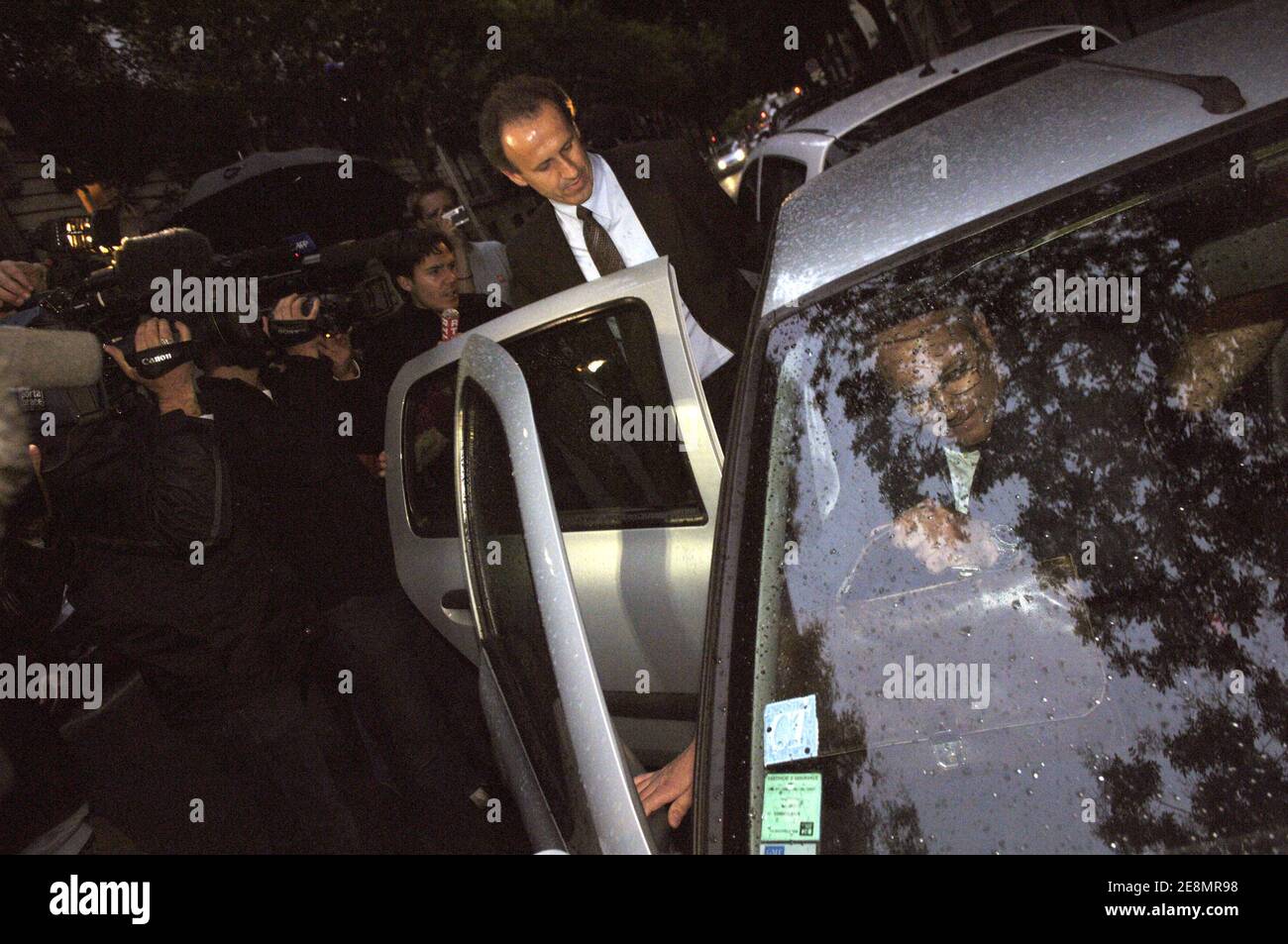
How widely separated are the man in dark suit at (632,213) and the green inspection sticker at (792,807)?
1.41 meters

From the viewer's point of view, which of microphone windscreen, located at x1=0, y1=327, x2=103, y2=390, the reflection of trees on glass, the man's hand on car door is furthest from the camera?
microphone windscreen, located at x1=0, y1=327, x2=103, y2=390

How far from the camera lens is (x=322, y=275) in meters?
2.99

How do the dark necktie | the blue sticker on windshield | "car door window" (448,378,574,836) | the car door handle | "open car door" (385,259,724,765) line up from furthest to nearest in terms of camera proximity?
the dark necktie, the car door handle, "open car door" (385,259,724,765), "car door window" (448,378,574,836), the blue sticker on windshield

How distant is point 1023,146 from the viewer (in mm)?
1423

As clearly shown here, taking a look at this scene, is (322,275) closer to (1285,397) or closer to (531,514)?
(531,514)

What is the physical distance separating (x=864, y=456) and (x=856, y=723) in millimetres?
435

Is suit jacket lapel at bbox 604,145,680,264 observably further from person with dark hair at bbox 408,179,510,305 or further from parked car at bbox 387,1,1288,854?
person with dark hair at bbox 408,179,510,305

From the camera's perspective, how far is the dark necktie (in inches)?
104

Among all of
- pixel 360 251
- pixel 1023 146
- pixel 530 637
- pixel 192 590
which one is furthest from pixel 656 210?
pixel 192 590

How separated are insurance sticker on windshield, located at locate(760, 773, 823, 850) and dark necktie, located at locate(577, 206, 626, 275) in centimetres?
180

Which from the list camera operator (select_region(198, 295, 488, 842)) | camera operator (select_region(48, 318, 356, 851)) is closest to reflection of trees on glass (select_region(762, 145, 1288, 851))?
camera operator (select_region(48, 318, 356, 851))

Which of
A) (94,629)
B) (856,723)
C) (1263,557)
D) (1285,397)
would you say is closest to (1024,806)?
(856,723)

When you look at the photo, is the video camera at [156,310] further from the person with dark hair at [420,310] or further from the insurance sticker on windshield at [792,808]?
the insurance sticker on windshield at [792,808]

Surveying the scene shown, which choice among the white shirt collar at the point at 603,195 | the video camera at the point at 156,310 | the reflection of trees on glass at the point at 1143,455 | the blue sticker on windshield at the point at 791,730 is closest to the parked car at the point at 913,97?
the white shirt collar at the point at 603,195
